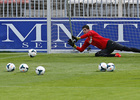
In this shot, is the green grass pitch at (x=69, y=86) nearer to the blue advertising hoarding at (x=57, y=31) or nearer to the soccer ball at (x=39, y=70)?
→ the soccer ball at (x=39, y=70)

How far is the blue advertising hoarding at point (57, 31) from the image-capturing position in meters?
22.2

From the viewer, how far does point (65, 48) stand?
22.3 m

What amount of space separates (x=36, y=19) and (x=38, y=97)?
604 inches

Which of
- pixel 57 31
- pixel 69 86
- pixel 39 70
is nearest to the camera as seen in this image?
pixel 69 86

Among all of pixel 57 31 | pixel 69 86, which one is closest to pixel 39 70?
pixel 69 86

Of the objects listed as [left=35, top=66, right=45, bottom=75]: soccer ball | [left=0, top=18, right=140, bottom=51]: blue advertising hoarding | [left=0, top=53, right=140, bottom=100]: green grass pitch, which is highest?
[left=0, top=18, right=140, bottom=51]: blue advertising hoarding

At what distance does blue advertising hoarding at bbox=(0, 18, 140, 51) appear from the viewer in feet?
Answer: 72.9

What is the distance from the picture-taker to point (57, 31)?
22406 millimetres

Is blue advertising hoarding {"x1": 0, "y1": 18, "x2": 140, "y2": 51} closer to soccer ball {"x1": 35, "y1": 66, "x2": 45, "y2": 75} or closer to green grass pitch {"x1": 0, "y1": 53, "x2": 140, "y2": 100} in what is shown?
green grass pitch {"x1": 0, "y1": 53, "x2": 140, "y2": 100}

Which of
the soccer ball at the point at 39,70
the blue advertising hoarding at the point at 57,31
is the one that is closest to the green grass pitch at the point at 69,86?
the soccer ball at the point at 39,70

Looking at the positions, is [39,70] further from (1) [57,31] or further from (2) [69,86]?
(1) [57,31]

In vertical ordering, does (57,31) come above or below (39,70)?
above

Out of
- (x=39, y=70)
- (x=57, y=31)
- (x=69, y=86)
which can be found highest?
(x=57, y=31)

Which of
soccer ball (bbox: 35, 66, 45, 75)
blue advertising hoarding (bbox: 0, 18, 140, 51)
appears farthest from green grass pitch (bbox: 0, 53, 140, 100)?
blue advertising hoarding (bbox: 0, 18, 140, 51)
